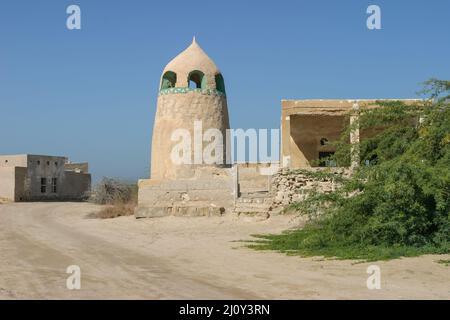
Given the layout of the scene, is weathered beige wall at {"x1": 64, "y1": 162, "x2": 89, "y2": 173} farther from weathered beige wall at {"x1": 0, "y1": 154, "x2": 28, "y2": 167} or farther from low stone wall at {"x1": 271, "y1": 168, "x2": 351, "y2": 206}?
low stone wall at {"x1": 271, "y1": 168, "x2": 351, "y2": 206}

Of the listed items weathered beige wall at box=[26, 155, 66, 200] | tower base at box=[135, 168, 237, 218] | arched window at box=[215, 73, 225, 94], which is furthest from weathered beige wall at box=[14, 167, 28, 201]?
tower base at box=[135, 168, 237, 218]

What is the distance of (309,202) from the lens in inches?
417

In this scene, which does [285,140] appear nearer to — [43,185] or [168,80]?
[168,80]

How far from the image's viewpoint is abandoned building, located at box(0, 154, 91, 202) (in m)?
29.7

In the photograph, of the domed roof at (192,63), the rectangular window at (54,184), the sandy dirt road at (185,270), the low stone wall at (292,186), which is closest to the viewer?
the sandy dirt road at (185,270)

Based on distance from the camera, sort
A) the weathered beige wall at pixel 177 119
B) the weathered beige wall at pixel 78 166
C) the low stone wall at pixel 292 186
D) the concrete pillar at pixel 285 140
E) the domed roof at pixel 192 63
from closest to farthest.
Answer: the low stone wall at pixel 292 186, the concrete pillar at pixel 285 140, the weathered beige wall at pixel 177 119, the domed roof at pixel 192 63, the weathered beige wall at pixel 78 166

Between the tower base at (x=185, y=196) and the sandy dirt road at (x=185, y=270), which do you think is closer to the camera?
the sandy dirt road at (x=185, y=270)

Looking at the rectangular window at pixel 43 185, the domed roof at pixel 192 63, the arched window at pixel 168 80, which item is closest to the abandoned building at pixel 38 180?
the rectangular window at pixel 43 185

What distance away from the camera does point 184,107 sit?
21.4 meters

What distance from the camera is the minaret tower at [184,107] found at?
21.3 meters

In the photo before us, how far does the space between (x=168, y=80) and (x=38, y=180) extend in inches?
546

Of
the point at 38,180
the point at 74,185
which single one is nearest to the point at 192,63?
the point at 38,180

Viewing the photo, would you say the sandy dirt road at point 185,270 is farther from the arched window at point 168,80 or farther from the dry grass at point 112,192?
the dry grass at point 112,192
